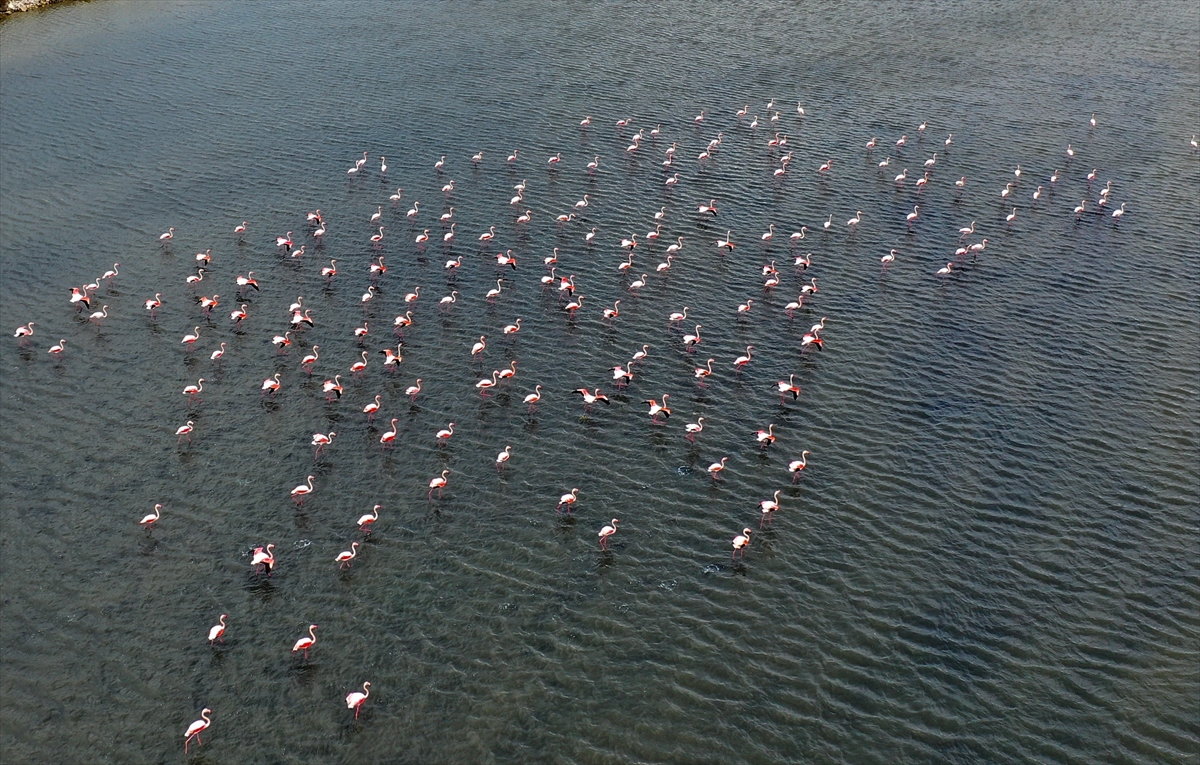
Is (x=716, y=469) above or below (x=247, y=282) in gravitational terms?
below

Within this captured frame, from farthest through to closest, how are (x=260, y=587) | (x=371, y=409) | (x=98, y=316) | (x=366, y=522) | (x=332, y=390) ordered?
(x=98, y=316)
(x=332, y=390)
(x=371, y=409)
(x=366, y=522)
(x=260, y=587)

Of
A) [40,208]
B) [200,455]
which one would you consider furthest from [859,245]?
[40,208]

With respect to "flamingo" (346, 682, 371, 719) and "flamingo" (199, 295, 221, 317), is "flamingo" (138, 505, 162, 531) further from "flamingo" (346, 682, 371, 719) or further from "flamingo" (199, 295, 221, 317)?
"flamingo" (199, 295, 221, 317)

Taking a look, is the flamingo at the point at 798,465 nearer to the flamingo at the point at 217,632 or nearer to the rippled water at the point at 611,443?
the rippled water at the point at 611,443

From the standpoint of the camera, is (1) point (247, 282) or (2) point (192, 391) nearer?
(2) point (192, 391)

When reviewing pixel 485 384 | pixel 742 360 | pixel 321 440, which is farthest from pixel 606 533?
pixel 742 360

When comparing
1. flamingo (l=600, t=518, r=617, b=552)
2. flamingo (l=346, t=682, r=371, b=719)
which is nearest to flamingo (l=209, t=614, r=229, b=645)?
flamingo (l=346, t=682, r=371, b=719)

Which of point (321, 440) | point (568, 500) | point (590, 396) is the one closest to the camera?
point (568, 500)

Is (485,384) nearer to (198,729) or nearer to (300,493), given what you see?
Result: (300,493)
